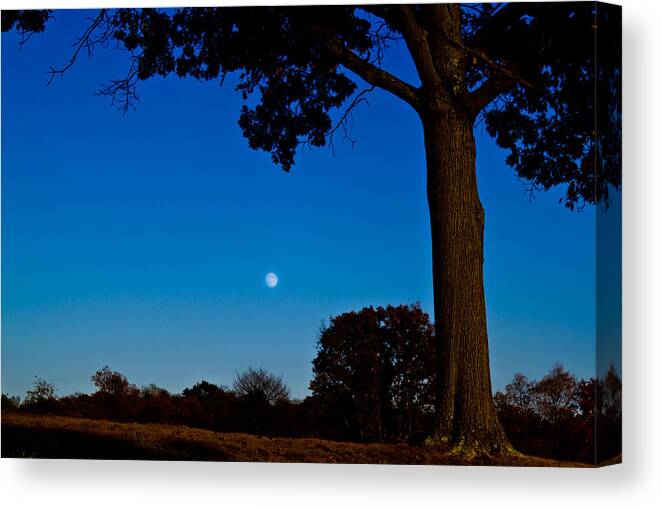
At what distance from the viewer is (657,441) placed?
9.23m

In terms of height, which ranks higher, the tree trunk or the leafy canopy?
the leafy canopy

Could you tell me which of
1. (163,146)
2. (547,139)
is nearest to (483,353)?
(547,139)

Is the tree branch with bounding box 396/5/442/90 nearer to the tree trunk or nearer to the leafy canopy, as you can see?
the leafy canopy

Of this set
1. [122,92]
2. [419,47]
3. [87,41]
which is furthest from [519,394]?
[87,41]

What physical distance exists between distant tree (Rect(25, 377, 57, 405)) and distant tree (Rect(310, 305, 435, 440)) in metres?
2.23

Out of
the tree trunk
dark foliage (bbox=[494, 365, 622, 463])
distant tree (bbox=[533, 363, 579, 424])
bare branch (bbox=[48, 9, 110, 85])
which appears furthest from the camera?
bare branch (bbox=[48, 9, 110, 85])

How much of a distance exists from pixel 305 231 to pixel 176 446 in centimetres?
211

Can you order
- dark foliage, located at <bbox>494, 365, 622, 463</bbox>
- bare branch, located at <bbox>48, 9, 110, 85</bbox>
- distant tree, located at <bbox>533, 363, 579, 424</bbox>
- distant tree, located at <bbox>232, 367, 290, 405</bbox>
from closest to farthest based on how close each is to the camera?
dark foliage, located at <bbox>494, 365, 622, 463</bbox> < distant tree, located at <bbox>533, 363, 579, 424</bbox> < distant tree, located at <bbox>232, 367, 290, 405</bbox> < bare branch, located at <bbox>48, 9, 110, 85</bbox>

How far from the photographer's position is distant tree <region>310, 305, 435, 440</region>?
9.61 m

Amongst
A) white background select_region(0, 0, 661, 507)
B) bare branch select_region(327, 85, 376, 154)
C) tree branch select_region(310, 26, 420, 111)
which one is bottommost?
white background select_region(0, 0, 661, 507)

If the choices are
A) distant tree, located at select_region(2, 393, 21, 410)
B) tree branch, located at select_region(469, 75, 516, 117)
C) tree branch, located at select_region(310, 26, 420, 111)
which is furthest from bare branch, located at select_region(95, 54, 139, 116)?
tree branch, located at select_region(469, 75, 516, 117)

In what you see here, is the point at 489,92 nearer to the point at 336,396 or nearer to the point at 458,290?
the point at 458,290

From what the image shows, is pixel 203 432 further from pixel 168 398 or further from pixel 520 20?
pixel 520 20

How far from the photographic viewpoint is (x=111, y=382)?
966 centimetres
